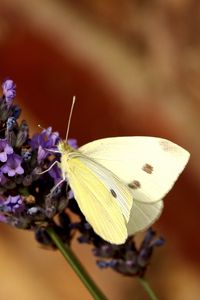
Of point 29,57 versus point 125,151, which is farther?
point 29,57

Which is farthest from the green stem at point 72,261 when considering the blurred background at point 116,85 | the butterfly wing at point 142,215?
the blurred background at point 116,85

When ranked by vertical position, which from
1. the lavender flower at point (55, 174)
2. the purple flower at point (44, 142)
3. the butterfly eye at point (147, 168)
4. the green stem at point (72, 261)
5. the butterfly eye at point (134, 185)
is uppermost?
the butterfly eye at point (147, 168)

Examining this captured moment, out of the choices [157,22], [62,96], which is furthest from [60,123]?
[157,22]

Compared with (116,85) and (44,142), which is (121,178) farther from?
(116,85)

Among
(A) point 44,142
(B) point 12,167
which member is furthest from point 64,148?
(B) point 12,167

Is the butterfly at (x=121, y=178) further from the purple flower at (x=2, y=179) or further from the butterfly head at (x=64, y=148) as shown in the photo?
the purple flower at (x=2, y=179)

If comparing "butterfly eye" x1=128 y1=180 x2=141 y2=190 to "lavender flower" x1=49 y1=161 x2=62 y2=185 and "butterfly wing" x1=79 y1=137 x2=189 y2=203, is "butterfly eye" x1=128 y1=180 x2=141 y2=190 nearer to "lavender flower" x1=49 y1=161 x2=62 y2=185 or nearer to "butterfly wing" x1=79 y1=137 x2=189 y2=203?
"butterfly wing" x1=79 y1=137 x2=189 y2=203

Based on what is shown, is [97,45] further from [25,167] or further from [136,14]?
[25,167]
